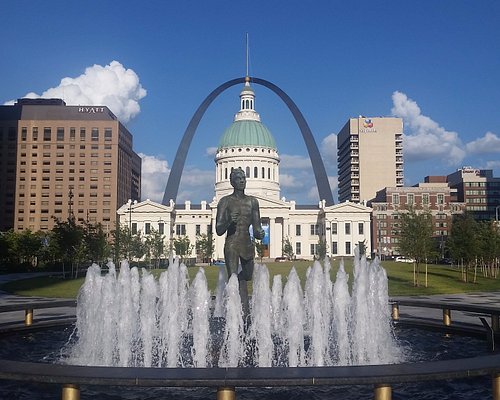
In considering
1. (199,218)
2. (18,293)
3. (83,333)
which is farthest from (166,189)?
(83,333)

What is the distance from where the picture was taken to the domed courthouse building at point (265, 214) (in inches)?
4321

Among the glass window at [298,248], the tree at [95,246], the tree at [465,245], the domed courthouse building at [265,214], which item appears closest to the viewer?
the tree at [465,245]

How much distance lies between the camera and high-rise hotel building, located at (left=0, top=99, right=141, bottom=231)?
140m

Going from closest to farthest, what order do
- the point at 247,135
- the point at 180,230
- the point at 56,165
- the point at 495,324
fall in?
1. the point at 495,324
2. the point at 180,230
3. the point at 247,135
4. the point at 56,165

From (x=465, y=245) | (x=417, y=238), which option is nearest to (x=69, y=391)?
(x=417, y=238)

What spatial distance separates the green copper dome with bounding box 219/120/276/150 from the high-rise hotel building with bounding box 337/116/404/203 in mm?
40740

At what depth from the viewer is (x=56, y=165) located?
14425cm

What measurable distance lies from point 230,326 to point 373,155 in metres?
151

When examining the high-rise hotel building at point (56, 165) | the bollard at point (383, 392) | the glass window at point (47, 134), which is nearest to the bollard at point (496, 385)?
the bollard at point (383, 392)

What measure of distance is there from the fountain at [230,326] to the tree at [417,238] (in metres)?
27.7

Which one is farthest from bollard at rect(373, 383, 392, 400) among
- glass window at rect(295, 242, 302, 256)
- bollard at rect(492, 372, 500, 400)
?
glass window at rect(295, 242, 302, 256)

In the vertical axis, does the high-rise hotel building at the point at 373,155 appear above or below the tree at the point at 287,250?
above

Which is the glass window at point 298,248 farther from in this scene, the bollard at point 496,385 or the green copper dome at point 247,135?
the bollard at point 496,385

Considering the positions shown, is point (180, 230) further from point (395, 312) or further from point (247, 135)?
point (395, 312)
